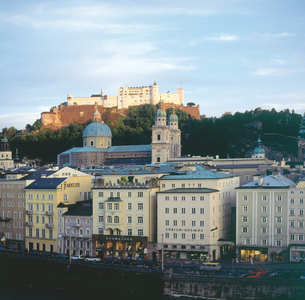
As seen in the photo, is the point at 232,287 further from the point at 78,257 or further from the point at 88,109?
the point at 88,109

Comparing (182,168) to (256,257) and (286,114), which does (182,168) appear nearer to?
(256,257)

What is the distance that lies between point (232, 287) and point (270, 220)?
1351 centimetres

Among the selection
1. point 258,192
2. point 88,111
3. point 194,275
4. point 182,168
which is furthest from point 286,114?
point 194,275

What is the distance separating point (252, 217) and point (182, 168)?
676 inches

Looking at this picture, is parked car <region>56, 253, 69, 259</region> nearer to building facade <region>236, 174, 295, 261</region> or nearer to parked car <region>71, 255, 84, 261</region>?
parked car <region>71, 255, 84, 261</region>

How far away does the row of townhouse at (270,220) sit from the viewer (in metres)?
63.1

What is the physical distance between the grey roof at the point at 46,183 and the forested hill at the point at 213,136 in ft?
219

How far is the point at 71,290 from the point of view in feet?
200

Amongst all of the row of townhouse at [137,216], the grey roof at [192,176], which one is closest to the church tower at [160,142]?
the row of townhouse at [137,216]

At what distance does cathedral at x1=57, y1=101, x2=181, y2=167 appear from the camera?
120875 mm

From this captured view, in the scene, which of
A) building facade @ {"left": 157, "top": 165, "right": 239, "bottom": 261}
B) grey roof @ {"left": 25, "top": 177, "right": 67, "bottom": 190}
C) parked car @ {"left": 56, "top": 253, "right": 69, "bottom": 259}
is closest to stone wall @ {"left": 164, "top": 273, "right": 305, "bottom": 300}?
building facade @ {"left": 157, "top": 165, "right": 239, "bottom": 261}

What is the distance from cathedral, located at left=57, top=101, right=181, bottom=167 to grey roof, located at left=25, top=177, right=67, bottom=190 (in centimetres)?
4177

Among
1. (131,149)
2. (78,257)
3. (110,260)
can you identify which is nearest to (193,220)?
(110,260)

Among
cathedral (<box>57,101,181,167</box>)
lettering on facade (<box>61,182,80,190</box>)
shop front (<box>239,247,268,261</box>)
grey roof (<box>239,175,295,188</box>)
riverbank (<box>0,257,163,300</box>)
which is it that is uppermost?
cathedral (<box>57,101,181,167</box>)
